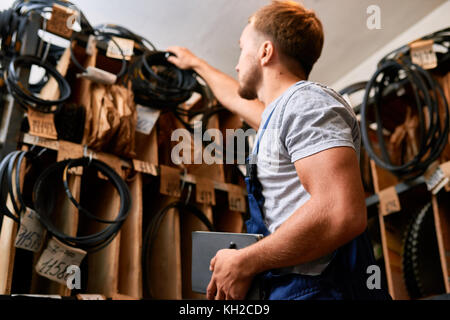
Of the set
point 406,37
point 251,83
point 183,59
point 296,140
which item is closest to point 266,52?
point 251,83

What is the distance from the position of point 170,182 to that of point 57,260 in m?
0.77

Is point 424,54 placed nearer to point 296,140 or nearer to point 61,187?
point 296,140

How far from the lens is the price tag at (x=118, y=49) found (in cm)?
233

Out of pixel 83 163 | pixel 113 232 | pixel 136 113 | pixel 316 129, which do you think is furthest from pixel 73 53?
pixel 316 129

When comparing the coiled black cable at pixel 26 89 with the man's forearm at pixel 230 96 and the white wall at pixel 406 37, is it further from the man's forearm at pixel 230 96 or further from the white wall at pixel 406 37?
the white wall at pixel 406 37

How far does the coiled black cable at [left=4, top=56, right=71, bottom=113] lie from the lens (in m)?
1.86

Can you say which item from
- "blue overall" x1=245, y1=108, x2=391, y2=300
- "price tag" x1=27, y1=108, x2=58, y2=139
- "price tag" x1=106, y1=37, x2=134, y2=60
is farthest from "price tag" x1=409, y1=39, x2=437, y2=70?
"price tag" x1=27, y1=108, x2=58, y2=139

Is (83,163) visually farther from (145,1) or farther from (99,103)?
(145,1)

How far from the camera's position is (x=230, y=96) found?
203 cm

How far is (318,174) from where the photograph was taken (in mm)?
931

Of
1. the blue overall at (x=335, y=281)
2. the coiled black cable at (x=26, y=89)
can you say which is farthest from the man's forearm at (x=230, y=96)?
the blue overall at (x=335, y=281)

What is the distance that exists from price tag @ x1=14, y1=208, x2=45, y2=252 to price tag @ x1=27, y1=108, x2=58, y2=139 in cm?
38

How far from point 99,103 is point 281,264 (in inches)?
58.9
